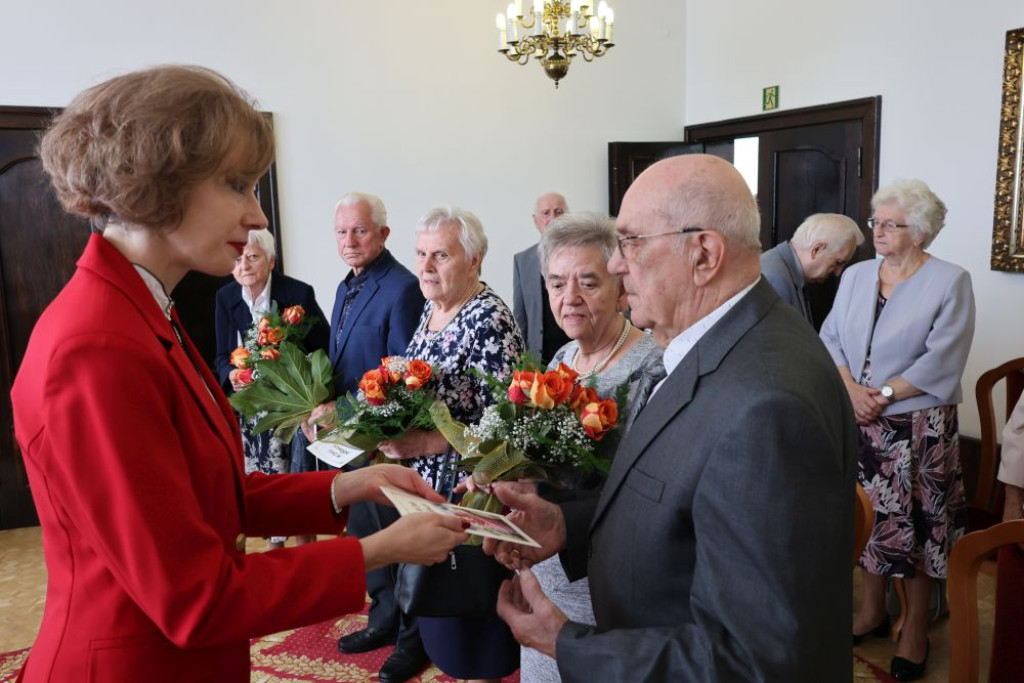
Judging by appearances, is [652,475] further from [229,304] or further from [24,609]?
[24,609]

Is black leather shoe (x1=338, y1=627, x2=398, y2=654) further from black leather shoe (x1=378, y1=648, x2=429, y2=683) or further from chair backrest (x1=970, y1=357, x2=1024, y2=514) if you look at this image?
chair backrest (x1=970, y1=357, x2=1024, y2=514)

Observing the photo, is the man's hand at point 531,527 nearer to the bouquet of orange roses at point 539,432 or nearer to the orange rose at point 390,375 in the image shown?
the bouquet of orange roses at point 539,432

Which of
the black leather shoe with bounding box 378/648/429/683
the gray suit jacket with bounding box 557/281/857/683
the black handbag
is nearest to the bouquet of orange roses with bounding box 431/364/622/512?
the black handbag

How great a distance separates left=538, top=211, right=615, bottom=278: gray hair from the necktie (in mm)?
392

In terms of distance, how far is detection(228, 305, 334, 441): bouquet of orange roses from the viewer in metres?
3.02

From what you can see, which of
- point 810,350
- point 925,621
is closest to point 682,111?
point 925,621

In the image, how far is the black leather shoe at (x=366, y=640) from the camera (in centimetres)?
336

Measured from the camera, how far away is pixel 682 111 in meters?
6.78

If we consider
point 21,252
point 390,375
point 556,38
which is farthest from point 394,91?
point 390,375

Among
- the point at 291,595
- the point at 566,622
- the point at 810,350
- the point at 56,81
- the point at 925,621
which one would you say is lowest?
the point at 925,621

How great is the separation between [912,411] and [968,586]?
1.57 metres

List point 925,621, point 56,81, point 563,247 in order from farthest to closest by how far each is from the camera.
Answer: point 56,81, point 925,621, point 563,247

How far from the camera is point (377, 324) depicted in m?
3.36

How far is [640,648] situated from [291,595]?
21.3 inches
